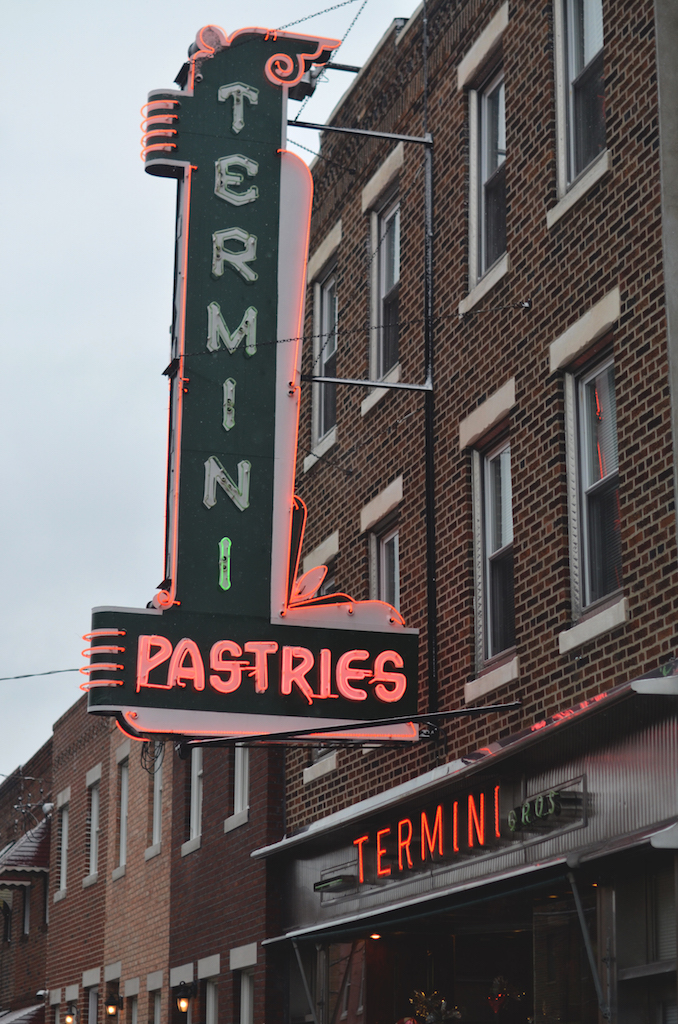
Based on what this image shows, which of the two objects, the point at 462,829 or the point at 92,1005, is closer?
the point at 462,829

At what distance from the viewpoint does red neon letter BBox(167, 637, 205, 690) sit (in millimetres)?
11742

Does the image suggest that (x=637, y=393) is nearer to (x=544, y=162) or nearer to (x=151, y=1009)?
(x=544, y=162)

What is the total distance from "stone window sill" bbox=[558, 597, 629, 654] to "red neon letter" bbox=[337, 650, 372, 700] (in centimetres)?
201

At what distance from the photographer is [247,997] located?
16984 mm

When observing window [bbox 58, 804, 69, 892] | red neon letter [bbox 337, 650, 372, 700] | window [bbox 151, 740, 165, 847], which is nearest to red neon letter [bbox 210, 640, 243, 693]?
red neon letter [bbox 337, 650, 372, 700]

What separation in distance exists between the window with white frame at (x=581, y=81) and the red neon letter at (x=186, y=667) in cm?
474

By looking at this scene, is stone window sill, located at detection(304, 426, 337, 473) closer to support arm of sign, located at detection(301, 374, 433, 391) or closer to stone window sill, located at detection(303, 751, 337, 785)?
support arm of sign, located at detection(301, 374, 433, 391)

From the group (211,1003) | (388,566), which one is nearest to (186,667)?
(388,566)

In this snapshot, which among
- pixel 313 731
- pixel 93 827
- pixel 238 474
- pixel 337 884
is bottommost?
pixel 337 884

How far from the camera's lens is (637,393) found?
10102 millimetres

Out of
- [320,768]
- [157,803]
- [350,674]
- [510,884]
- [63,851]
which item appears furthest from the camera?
[63,851]

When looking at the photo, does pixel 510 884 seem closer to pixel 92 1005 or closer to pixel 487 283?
pixel 487 283

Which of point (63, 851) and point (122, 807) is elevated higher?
point (122, 807)

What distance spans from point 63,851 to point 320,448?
1488 cm
